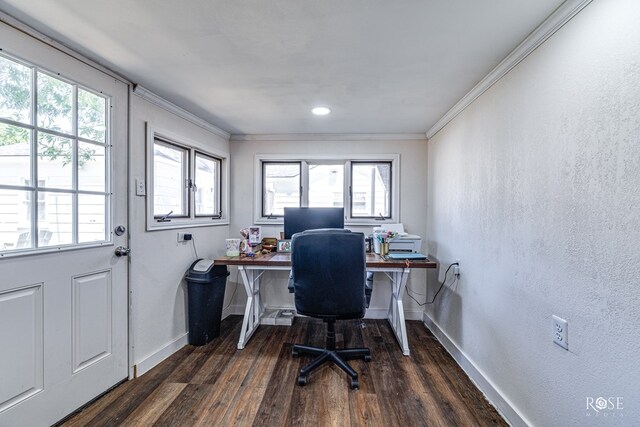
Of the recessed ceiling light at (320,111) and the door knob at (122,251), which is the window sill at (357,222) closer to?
the recessed ceiling light at (320,111)

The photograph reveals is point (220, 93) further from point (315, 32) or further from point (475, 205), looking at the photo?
point (475, 205)

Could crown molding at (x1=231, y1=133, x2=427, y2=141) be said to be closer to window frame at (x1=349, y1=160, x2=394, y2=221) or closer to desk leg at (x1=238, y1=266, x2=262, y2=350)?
window frame at (x1=349, y1=160, x2=394, y2=221)

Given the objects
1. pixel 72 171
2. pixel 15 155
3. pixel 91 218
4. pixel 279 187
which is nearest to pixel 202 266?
pixel 91 218

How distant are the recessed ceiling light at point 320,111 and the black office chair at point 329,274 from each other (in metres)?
1.16

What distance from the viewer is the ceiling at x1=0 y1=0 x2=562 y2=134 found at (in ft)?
3.97

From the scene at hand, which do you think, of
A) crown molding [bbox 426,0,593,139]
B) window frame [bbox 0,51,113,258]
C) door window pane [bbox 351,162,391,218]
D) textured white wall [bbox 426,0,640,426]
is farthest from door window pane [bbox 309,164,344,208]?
window frame [bbox 0,51,113,258]

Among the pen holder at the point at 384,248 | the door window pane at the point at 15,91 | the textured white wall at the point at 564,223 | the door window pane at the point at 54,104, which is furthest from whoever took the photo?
the pen holder at the point at 384,248

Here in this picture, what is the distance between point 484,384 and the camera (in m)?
1.81

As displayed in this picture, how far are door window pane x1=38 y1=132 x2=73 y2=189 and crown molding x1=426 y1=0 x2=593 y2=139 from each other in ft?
8.56

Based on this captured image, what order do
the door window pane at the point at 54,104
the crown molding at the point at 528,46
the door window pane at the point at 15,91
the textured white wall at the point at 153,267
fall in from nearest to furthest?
1. the crown molding at the point at 528,46
2. the door window pane at the point at 15,91
3. the door window pane at the point at 54,104
4. the textured white wall at the point at 153,267

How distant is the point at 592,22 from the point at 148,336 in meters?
3.17

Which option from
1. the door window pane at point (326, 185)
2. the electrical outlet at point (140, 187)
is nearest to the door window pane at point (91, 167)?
the electrical outlet at point (140, 187)

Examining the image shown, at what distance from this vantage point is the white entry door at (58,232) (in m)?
1.33

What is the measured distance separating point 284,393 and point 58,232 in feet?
5.59
